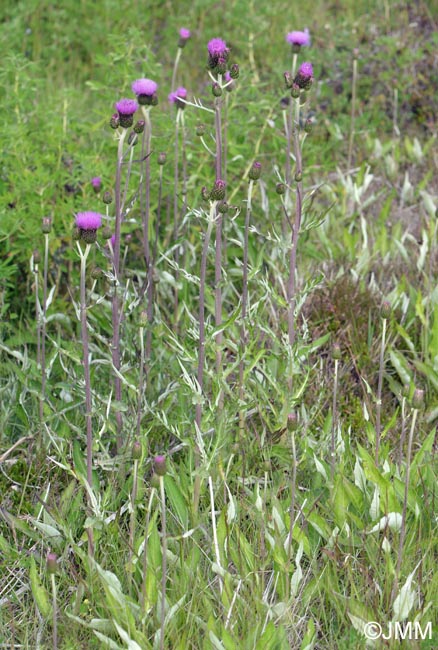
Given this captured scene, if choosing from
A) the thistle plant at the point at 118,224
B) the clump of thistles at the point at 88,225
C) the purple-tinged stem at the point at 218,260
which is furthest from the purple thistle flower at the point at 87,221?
the purple-tinged stem at the point at 218,260

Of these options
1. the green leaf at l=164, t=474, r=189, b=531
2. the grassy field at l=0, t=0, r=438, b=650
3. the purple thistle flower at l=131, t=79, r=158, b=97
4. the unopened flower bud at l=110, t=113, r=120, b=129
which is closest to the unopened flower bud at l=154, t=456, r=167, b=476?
the grassy field at l=0, t=0, r=438, b=650

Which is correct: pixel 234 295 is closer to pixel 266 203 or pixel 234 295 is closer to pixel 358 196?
pixel 266 203

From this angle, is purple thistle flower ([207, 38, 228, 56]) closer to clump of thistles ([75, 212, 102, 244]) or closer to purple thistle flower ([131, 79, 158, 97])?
purple thistle flower ([131, 79, 158, 97])

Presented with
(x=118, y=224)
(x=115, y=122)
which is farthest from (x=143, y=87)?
(x=118, y=224)

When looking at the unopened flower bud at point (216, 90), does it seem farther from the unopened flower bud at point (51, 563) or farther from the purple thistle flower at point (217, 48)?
the unopened flower bud at point (51, 563)

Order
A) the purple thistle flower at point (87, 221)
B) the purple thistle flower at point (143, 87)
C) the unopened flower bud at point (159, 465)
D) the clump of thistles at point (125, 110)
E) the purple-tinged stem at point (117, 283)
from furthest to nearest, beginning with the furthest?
the purple thistle flower at point (143, 87) < the purple-tinged stem at point (117, 283) < the clump of thistles at point (125, 110) < the purple thistle flower at point (87, 221) < the unopened flower bud at point (159, 465)

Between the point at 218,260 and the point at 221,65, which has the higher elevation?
the point at 221,65

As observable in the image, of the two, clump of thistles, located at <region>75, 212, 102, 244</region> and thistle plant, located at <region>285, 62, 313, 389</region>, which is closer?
clump of thistles, located at <region>75, 212, 102, 244</region>

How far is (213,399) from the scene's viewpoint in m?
2.28

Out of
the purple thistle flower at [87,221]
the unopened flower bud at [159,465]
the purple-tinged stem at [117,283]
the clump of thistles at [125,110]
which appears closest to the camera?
the unopened flower bud at [159,465]

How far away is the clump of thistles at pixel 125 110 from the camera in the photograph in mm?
2125

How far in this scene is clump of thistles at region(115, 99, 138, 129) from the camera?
2.12m

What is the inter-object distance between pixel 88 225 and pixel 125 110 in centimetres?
34

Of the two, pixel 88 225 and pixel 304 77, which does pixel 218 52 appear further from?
pixel 88 225
